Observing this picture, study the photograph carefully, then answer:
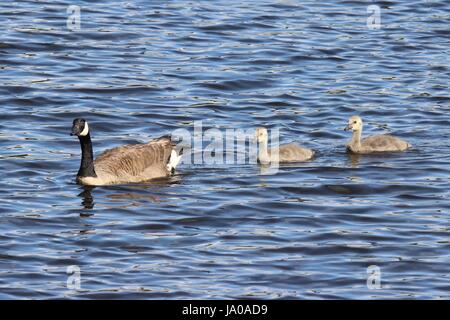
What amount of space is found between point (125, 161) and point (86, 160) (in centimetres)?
58

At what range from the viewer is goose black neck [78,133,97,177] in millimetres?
14328

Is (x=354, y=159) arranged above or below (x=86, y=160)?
below

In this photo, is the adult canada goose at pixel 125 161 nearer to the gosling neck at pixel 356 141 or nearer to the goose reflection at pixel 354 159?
the goose reflection at pixel 354 159

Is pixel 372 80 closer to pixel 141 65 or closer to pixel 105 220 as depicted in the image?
pixel 141 65

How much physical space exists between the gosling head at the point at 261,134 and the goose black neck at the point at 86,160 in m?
2.26

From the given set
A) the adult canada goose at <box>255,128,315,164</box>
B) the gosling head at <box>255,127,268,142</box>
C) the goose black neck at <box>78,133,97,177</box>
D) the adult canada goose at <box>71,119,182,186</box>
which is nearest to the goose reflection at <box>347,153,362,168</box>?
the adult canada goose at <box>255,128,315,164</box>

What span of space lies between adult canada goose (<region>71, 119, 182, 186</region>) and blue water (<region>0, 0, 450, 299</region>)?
206 mm

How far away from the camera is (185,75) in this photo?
19.6 metres

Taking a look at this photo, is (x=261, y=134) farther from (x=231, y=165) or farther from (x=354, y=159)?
(x=354, y=159)

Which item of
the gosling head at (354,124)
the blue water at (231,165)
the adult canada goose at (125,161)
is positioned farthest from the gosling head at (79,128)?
the gosling head at (354,124)

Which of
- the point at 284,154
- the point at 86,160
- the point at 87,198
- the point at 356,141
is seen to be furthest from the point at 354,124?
the point at 87,198

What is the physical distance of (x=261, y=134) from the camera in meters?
15.6

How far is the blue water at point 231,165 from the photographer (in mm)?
11305

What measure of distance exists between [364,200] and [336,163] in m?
1.81
